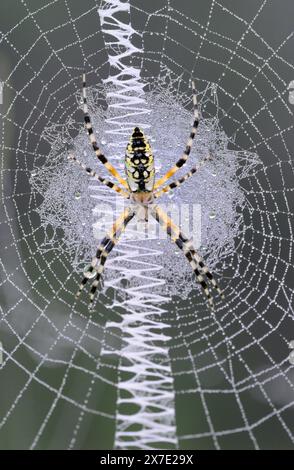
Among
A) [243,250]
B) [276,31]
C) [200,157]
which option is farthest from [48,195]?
[276,31]

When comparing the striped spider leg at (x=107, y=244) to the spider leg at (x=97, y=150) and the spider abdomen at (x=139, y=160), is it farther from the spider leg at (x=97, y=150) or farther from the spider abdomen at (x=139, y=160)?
the spider abdomen at (x=139, y=160)

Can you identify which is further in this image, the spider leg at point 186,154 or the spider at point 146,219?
the spider at point 146,219

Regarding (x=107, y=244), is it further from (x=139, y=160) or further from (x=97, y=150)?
(x=139, y=160)

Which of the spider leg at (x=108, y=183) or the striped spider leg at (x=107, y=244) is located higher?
the spider leg at (x=108, y=183)

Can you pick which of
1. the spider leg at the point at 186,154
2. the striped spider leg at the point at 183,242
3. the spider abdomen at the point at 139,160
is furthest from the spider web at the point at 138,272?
the spider abdomen at the point at 139,160

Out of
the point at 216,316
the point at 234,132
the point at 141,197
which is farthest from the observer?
→ the point at 216,316

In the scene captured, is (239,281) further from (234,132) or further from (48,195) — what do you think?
(48,195)

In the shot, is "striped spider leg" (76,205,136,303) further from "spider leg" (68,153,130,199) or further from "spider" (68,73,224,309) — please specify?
"spider leg" (68,153,130,199)
